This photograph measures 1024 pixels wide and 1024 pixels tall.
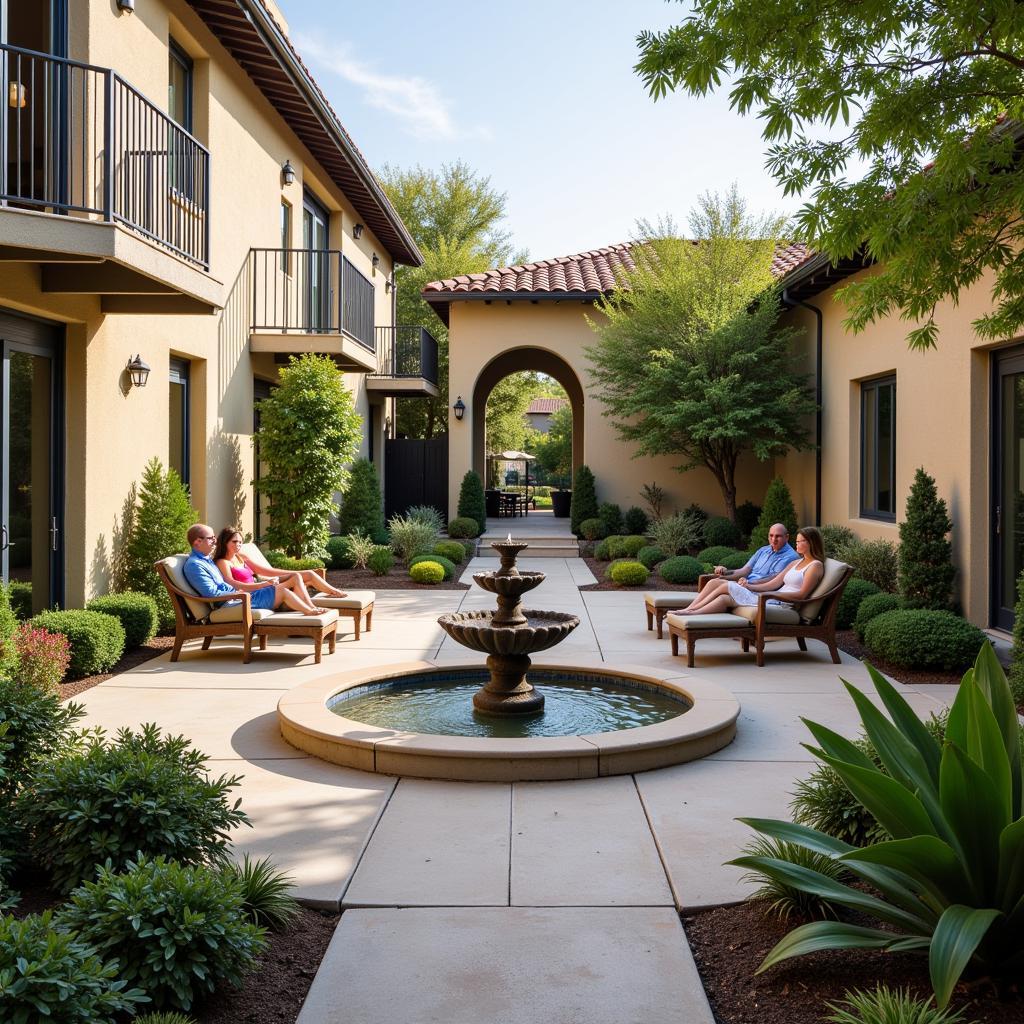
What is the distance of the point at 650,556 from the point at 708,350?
12.5 ft

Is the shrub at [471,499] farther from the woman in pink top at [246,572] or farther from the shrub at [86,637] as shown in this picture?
the shrub at [86,637]

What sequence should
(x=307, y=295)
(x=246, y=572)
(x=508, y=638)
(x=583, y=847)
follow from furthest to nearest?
1. (x=307, y=295)
2. (x=246, y=572)
3. (x=508, y=638)
4. (x=583, y=847)

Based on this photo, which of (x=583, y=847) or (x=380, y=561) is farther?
(x=380, y=561)

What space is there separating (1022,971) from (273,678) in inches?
260

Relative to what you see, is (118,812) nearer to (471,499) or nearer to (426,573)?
(426,573)

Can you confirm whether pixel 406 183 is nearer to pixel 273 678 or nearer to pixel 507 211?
pixel 507 211

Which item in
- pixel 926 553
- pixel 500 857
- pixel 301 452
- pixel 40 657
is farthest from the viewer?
pixel 301 452

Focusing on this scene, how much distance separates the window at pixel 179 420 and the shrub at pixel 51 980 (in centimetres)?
999

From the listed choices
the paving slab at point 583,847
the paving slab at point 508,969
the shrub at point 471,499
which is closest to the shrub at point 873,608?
the paving slab at point 583,847

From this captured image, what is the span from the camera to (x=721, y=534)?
18766 mm

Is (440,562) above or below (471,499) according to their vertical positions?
below

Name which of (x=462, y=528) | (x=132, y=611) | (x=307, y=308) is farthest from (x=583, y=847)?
(x=462, y=528)

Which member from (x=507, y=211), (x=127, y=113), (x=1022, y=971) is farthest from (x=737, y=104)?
(x=507, y=211)

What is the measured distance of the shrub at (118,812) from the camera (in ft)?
12.4
